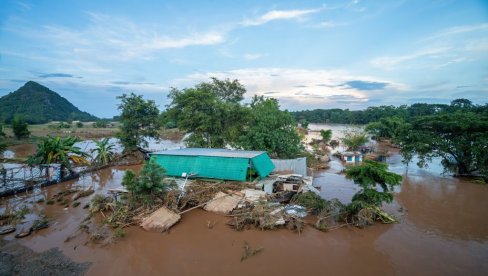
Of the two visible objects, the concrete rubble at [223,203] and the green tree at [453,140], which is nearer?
the concrete rubble at [223,203]

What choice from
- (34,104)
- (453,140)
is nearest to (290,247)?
(453,140)

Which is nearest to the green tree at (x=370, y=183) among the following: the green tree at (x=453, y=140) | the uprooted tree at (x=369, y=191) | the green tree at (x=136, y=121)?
the uprooted tree at (x=369, y=191)

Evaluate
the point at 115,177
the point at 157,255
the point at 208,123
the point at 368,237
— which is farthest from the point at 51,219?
the point at 368,237

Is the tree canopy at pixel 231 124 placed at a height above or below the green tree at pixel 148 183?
above

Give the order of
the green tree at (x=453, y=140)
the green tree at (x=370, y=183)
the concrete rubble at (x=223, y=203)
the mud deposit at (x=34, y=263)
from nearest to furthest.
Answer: the mud deposit at (x=34, y=263) → the green tree at (x=370, y=183) → the concrete rubble at (x=223, y=203) → the green tree at (x=453, y=140)

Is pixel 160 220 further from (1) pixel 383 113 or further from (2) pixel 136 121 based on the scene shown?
(1) pixel 383 113

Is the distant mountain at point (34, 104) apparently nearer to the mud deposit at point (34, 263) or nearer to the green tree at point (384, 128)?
the mud deposit at point (34, 263)

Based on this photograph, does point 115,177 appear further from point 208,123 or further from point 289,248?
point 289,248
